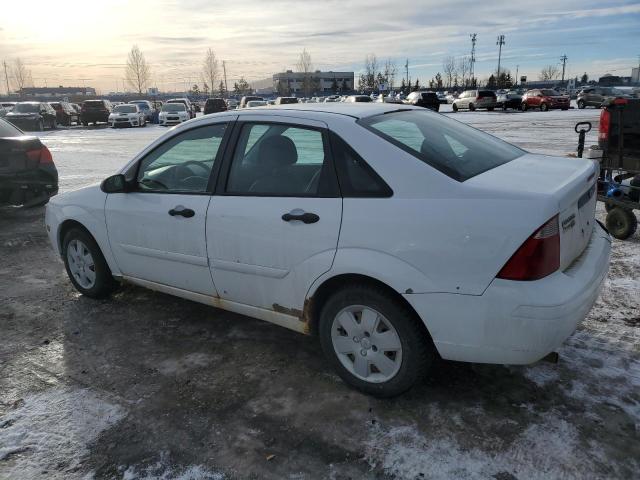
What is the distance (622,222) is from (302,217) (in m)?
4.56

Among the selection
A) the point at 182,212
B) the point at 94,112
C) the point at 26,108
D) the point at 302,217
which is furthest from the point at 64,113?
the point at 302,217

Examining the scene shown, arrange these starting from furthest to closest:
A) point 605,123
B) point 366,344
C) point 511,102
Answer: point 511,102
point 605,123
point 366,344

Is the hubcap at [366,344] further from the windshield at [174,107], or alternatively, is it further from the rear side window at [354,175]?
the windshield at [174,107]

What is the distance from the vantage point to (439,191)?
2650mm

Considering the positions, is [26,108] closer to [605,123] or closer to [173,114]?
[173,114]

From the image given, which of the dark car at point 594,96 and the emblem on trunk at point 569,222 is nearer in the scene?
the emblem on trunk at point 569,222

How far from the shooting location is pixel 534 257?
2.45m

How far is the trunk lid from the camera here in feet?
8.52

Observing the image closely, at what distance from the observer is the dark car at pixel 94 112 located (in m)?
34.6

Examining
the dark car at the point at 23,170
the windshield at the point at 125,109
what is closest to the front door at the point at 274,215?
the dark car at the point at 23,170

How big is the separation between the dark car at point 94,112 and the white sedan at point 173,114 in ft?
18.9

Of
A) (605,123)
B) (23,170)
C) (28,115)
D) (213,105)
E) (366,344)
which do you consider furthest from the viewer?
(213,105)

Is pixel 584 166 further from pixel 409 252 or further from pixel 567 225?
pixel 409 252

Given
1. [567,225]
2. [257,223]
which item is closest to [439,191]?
[567,225]
